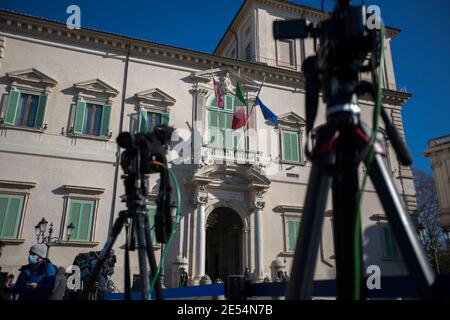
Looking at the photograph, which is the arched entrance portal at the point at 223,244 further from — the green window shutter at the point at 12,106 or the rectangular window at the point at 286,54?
the rectangular window at the point at 286,54

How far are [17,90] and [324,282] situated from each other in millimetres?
15640

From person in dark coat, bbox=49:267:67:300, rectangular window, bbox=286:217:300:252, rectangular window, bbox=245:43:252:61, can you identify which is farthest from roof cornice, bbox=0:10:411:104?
person in dark coat, bbox=49:267:67:300

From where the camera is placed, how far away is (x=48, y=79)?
15.9 metres

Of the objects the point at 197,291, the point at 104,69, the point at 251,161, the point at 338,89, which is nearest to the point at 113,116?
the point at 104,69

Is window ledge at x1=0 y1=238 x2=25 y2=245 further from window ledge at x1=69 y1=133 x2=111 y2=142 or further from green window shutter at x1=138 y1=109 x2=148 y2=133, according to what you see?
green window shutter at x1=138 y1=109 x2=148 y2=133

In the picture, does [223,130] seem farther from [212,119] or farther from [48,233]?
[48,233]

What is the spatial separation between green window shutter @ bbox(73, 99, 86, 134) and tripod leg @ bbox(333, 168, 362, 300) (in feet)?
51.2

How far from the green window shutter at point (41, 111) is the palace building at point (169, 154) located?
0.05 metres

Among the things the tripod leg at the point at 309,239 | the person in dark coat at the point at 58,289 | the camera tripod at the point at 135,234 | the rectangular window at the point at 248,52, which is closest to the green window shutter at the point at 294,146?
the rectangular window at the point at 248,52

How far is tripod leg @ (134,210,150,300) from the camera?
2701mm

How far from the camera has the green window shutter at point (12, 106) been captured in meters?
15.0

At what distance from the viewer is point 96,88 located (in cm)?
1667

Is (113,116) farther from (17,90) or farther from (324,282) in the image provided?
(324,282)

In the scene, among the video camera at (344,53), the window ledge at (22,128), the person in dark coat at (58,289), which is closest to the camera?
the video camera at (344,53)
